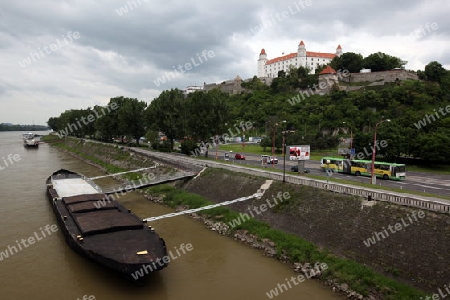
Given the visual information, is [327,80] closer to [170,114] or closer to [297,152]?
[170,114]

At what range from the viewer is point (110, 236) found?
20.8 m

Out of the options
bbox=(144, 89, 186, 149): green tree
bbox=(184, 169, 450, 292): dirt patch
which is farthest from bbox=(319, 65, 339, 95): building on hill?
bbox=(184, 169, 450, 292): dirt patch

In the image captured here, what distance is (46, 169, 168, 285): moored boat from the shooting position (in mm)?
17438

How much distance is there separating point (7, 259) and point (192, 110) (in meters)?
39.8

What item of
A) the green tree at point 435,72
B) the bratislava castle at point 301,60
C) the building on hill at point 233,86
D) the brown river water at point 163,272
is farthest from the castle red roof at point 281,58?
the brown river water at point 163,272

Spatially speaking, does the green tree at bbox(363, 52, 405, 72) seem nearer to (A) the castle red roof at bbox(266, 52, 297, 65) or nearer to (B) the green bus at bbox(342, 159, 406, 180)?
(A) the castle red roof at bbox(266, 52, 297, 65)

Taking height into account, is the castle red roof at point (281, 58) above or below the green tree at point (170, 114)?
above

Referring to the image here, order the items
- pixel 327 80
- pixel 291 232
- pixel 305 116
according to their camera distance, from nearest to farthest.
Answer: pixel 291 232 → pixel 305 116 → pixel 327 80

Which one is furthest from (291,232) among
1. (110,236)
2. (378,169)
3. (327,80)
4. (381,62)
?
(381,62)

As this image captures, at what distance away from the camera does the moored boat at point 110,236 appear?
57.2ft

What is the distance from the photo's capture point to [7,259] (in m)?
21.9

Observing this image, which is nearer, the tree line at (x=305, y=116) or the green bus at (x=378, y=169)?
the green bus at (x=378, y=169)

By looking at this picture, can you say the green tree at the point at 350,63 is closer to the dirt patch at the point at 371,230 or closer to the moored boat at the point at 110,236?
the dirt patch at the point at 371,230

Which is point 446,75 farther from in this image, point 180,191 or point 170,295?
point 170,295
